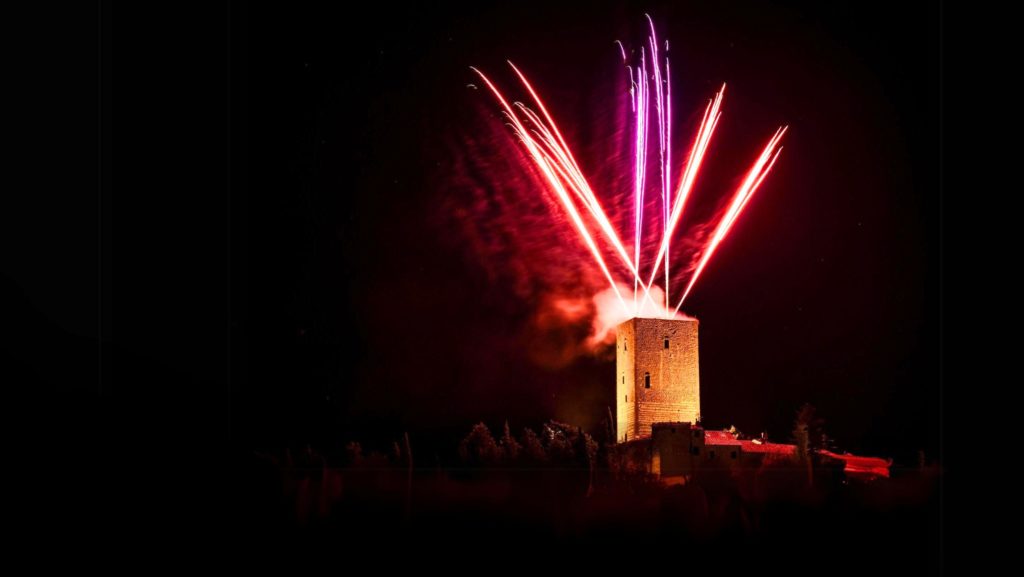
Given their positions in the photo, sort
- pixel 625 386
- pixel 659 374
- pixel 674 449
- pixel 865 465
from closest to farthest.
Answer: pixel 674 449 → pixel 865 465 → pixel 659 374 → pixel 625 386

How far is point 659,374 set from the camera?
3494 cm

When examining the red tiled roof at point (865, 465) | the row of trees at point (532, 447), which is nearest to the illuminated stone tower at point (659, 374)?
the row of trees at point (532, 447)

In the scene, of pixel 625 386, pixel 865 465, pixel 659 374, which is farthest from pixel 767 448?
pixel 625 386

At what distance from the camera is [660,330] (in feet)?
115

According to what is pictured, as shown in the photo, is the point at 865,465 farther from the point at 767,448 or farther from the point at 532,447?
the point at 532,447

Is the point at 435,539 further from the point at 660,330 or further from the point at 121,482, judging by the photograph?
the point at 660,330

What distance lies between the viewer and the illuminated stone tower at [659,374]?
34.7 metres

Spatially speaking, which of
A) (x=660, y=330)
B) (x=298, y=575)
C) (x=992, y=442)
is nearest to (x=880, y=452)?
(x=660, y=330)

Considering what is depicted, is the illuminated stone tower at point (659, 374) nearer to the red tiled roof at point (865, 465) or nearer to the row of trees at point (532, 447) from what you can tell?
the row of trees at point (532, 447)

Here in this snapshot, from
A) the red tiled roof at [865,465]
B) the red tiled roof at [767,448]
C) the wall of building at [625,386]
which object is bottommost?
the red tiled roof at [865,465]

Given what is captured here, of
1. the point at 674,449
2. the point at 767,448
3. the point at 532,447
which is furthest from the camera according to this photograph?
the point at 532,447

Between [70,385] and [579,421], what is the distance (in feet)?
69.8

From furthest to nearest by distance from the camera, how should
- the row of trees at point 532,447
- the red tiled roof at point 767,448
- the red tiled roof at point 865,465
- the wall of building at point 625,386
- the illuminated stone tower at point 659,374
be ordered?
the wall of building at point 625,386 → the illuminated stone tower at point 659,374 → the row of trees at point 532,447 → the red tiled roof at point 767,448 → the red tiled roof at point 865,465

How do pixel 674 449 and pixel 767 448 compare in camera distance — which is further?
pixel 767 448
